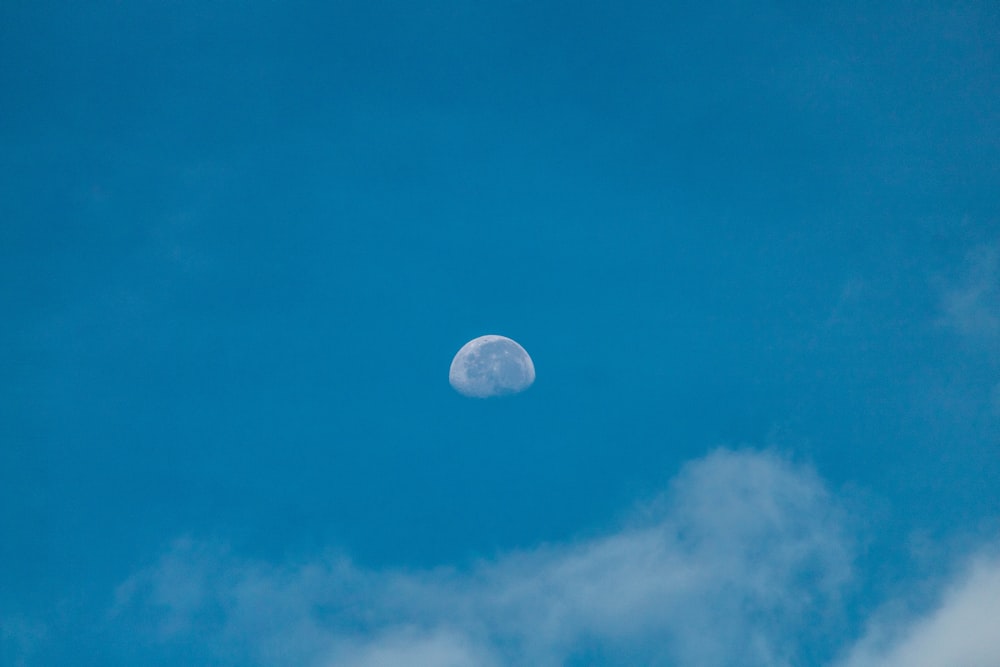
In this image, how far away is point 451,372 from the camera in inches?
2226

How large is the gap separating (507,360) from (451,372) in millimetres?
4107

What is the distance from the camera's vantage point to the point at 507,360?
185 ft
